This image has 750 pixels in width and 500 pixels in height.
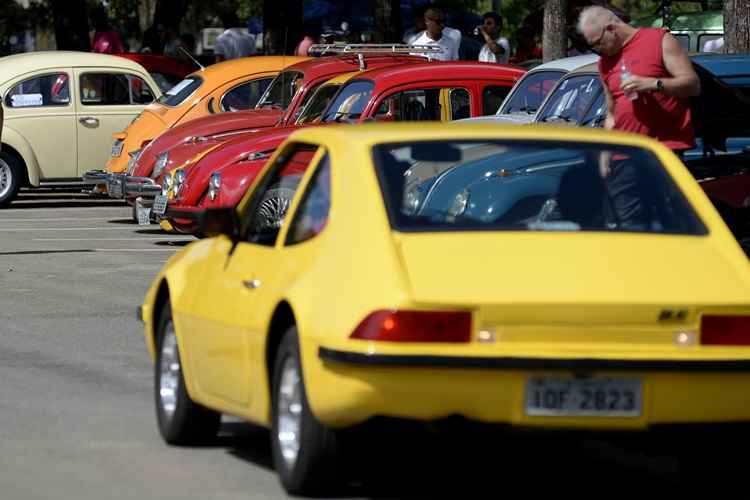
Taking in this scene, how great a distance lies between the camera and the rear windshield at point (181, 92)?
2301 cm

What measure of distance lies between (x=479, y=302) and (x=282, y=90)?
15274 mm

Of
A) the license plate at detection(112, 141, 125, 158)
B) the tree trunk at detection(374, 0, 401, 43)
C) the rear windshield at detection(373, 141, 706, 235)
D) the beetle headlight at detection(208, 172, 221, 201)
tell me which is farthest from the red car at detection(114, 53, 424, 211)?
the rear windshield at detection(373, 141, 706, 235)

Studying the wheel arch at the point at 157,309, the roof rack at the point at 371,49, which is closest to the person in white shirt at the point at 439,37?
the roof rack at the point at 371,49

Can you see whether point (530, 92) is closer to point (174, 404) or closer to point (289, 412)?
point (174, 404)

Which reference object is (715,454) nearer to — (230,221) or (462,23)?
(230,221)

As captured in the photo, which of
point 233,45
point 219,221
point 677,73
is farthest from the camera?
point 233,45

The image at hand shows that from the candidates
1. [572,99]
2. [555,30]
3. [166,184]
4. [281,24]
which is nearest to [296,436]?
[572,99]

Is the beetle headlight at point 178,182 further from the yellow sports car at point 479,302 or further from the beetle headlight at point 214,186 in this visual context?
the yellow sports car at point 479,302

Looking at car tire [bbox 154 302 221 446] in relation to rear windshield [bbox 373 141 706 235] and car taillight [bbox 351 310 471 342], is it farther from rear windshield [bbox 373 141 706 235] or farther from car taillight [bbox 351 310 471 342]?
car taillight [bbox 351 310 471 342]

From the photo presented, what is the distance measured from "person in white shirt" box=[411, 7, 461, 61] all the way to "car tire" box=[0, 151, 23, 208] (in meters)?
5.11

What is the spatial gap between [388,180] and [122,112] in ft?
60.0

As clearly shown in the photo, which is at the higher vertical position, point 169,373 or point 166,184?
point 169,373

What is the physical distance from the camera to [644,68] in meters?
10.9

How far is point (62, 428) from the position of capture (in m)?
8.39
